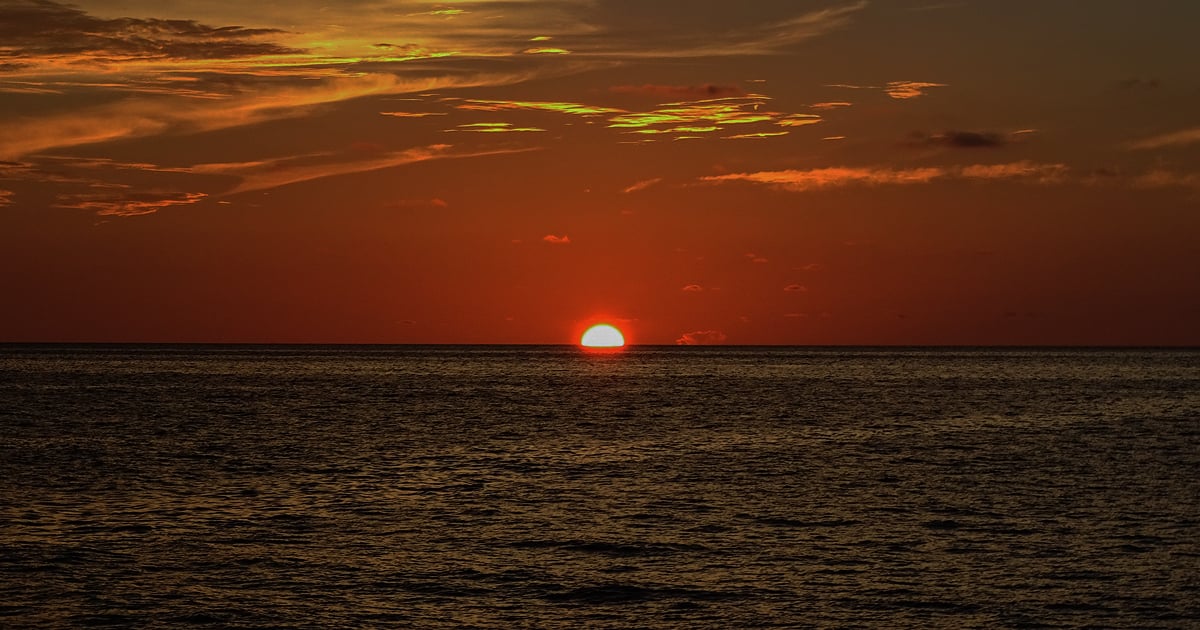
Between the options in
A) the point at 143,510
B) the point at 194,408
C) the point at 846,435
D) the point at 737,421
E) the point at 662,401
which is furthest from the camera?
the point at 662,401

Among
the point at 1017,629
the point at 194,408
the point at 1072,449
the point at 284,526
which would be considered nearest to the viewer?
the point at 1017,629

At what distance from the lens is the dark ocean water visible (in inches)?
1152

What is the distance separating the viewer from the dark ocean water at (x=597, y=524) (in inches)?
1152

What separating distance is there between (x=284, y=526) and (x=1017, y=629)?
22.6 m

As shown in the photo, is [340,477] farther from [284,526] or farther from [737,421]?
[737,421]

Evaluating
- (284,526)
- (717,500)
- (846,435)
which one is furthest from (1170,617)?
(846,435)

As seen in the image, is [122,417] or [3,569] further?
[122,417]

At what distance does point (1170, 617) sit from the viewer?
28.2 m

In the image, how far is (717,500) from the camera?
46.5 m

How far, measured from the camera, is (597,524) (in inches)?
1602

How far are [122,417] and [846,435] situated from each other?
51.5 m

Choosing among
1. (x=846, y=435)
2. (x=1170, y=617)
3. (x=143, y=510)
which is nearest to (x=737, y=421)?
(x=846, y=435)

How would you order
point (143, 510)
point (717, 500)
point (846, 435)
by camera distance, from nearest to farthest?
point (143, 510), point (717, 500), point (846, 435)

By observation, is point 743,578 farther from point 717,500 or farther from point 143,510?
point 143,510
